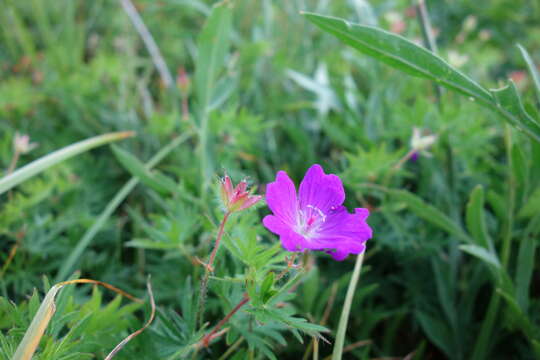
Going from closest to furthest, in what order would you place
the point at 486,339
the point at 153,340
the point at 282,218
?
1. the point at 282,218
2. the point at 153,340
3. the point at 486,339

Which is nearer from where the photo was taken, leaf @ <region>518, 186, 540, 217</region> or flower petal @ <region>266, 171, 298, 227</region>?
flower petal @ <region>266, 171, 298, 227</region>

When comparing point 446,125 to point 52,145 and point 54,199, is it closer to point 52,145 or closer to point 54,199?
point 54,199

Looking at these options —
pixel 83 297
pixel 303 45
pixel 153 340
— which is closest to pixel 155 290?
pixel 83 297

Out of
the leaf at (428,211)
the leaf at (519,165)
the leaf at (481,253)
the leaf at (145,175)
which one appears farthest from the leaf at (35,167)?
the leaf at (519,165)

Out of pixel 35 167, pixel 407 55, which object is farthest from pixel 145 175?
pixel 407 55

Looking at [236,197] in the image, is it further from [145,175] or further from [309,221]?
[145,175]

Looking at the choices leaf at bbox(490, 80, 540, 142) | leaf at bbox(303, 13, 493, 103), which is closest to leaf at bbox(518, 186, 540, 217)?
leaf at bbox(490, 80, 540, 142)

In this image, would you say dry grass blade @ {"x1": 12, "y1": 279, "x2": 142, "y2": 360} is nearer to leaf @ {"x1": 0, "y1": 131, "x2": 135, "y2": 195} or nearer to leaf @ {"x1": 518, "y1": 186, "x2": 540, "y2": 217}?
leaf @ {"x1": 0, "y1": 131, "x2": 135, "y2": 195}
